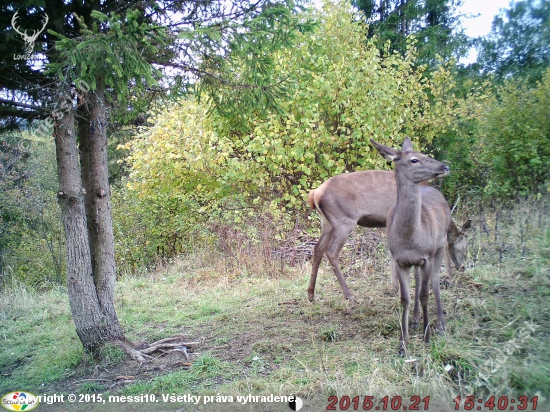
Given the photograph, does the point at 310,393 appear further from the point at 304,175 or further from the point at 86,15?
the point at 304,175

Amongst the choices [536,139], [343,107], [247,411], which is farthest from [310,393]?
[536,139]

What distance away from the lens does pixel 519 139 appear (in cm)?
1025

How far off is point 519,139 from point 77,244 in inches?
363

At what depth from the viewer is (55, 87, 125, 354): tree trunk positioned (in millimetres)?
4707

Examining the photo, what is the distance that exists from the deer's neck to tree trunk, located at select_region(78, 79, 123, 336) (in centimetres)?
309

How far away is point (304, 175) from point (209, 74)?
4.86 m

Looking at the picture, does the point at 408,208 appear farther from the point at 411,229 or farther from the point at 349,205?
the point at 349,205

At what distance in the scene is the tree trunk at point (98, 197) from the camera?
5055 millimetres

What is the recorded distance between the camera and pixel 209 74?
534 centimetres

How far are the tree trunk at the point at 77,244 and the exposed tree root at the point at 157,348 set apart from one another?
0.23 meters

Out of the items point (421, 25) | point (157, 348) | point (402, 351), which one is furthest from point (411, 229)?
point (421, 25)

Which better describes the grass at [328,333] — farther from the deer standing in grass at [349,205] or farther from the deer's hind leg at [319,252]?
the deer standing in grass at [349,205]

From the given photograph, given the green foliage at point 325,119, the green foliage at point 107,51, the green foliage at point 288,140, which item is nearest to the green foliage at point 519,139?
the green foliage at point 288,140

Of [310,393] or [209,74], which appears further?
[209,74]
